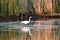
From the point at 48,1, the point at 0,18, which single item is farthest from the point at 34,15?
the point at 0,18

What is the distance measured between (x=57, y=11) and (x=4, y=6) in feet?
17.6

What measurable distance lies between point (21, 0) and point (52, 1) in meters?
2.98

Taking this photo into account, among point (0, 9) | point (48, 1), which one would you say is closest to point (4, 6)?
point (0, 9)

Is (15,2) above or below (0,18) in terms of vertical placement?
above

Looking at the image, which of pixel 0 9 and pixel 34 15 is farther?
pixel 34 15

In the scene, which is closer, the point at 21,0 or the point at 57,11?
the point at 21,0

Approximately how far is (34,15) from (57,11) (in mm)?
2318

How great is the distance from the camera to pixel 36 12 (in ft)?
70.8

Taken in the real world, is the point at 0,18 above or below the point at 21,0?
below

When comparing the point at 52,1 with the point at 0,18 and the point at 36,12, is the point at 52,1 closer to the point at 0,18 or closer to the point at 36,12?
the point at 36,12

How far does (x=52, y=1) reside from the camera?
2172cm

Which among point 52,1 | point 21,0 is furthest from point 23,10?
point 52,1

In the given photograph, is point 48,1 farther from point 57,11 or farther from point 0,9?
point 0,9

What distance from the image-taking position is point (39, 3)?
21516 mm
